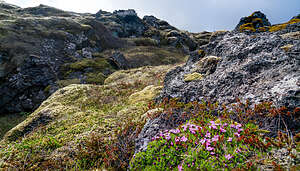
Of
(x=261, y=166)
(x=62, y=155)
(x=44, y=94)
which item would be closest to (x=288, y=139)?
(x=261, y=166)

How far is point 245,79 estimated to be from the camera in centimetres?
663

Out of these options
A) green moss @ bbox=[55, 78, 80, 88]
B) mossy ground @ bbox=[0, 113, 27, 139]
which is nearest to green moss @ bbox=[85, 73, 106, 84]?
green moss @ bbox=[55, 78, 80, 88]

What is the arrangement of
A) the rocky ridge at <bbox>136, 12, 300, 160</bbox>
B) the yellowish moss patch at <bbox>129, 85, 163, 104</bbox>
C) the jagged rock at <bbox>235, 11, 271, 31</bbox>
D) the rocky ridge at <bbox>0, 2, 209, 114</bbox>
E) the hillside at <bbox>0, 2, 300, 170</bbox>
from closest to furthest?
the hillside at <bbox>0, 2, 300, 170</bbox>
the rocky ridge at <bbox>136, 12, 300, 160</bbox>
the yellowish moss patch at <bbox>129, 85, 163, 104</bbox>
the jagged rock at <bbox>235, 11, 271, 31</bbox>
the rocky ridge at <bbox>0, 2, 209, 114</bbox>

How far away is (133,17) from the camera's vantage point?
93062 millimetres

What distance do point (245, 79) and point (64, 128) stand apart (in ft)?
32.2

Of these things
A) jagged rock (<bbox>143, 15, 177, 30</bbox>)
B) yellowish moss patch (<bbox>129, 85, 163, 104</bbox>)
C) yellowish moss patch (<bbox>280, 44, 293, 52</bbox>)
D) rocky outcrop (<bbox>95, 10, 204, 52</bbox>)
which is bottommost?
yellowish moss patch (<bbox>129, 85, 163, 104</bbox>)

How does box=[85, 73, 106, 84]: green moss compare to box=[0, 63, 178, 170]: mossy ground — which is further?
box=[85, 73, 106, 84]: green moss

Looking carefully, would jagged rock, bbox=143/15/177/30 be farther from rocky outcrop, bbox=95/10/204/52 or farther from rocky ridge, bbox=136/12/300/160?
rocky ridge, bbox=136/12/300/160

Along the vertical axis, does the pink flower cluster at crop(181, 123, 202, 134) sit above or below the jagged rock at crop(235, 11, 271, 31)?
below

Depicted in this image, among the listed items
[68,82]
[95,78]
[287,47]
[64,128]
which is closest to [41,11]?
[68,82]

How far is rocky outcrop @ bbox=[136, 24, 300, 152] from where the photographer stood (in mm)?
5017

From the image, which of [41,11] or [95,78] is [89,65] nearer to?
[95,78]

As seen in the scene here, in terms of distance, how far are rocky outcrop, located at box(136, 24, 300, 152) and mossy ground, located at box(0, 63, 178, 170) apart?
2.42 metres

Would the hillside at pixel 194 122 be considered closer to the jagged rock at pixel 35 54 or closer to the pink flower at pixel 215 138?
the pink flower at pixel 215 138
